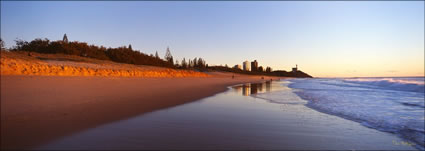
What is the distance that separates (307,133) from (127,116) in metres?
4.00

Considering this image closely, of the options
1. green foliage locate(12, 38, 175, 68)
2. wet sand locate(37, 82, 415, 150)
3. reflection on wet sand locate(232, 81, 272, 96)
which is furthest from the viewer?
green foliage locate(12, 38, 175, 68)

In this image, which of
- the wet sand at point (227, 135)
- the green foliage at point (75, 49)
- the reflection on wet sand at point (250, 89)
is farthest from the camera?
the green foliage at point (75, 49)

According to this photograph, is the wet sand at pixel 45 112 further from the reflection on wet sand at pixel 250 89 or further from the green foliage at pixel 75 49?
the green foliage at pixel 75 49

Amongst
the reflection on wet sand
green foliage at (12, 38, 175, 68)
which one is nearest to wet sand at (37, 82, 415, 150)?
the reflection on wet sand

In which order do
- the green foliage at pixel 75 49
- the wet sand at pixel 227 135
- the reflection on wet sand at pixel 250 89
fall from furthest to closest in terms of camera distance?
the green foliage at pixel 75 49
the reflection on wet sand at pixel 250 89
the wet sand at pixel 227 135

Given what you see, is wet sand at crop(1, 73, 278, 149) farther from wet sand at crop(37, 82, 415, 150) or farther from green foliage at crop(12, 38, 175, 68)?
green foliage at crop(12, 38, 175, 68)

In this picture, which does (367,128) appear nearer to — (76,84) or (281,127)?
(281,127)

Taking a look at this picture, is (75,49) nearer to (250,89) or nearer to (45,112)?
(250,89)

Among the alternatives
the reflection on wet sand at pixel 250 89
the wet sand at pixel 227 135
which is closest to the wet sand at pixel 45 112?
the wet sand at pixel 227 135

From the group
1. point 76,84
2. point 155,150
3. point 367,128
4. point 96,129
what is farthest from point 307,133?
point 76,84

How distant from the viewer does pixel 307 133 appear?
3.95m

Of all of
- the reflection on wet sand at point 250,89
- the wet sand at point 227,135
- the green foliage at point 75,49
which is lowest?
the reflection on wet sand at point 250,89

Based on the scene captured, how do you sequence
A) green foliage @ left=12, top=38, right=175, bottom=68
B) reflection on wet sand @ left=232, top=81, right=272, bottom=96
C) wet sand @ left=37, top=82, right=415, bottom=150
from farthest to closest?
green foliage @ left=12, top=38, right=175, bottom=68 < reflection on wet sand @ left=232, top=81, right=272, bottom=96 < wet sand @ left=37, top=82, right=415, bottom=150

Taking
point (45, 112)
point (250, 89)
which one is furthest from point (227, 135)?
point (250, 89)
